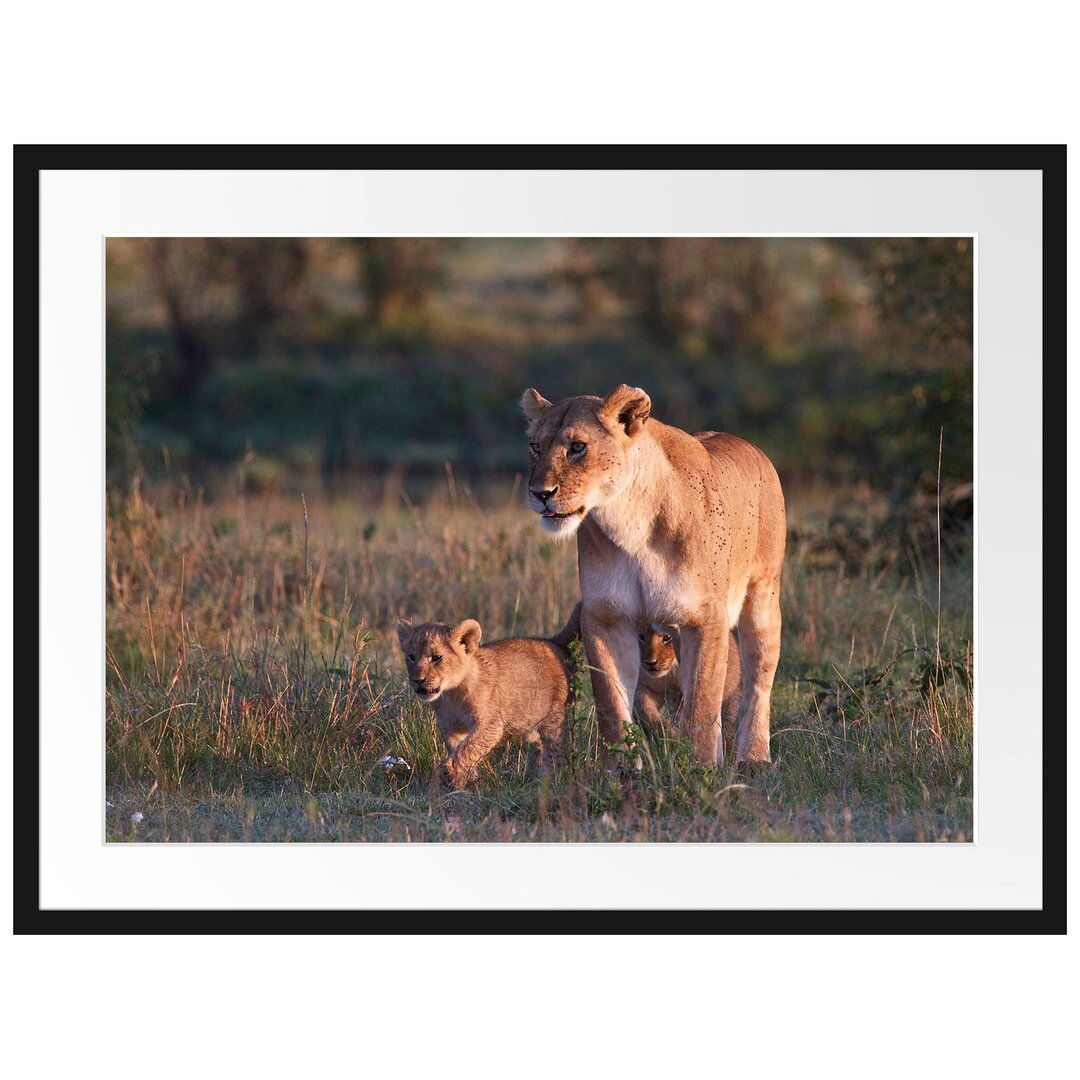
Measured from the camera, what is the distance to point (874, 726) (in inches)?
354

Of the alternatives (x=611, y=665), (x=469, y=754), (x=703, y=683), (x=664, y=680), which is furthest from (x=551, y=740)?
(x=703, y=683)

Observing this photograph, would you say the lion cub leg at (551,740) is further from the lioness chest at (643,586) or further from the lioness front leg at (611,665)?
the lioness chest at (643,586)

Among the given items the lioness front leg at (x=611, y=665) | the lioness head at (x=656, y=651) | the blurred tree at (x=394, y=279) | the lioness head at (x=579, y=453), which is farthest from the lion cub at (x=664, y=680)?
the blurred tree at (x=394, y=279)

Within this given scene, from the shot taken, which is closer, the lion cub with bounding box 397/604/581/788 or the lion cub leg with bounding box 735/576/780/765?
the lion cub with bounding box 397/604/581/788

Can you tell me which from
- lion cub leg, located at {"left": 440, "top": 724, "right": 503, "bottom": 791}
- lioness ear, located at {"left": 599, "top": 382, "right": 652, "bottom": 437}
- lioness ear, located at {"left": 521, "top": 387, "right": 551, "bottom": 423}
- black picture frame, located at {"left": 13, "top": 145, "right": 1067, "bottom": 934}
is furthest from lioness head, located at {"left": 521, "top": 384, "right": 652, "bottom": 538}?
lion cub leg, located at {"left": 440, "top": 724, "right": 503, "bottom": 791}

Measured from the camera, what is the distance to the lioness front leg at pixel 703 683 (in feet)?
26.7

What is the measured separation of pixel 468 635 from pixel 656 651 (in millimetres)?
989

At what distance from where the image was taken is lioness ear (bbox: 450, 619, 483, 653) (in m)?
8.49

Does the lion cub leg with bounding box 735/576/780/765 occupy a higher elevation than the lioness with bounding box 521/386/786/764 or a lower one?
lower

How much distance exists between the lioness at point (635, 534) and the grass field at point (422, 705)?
1.04 feet

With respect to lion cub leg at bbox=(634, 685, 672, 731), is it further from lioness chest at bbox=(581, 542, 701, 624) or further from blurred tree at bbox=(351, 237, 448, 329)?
blurred tree at bbox=(351, 237, 448, 329)

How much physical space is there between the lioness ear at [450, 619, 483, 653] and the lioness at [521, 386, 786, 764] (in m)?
0.66
